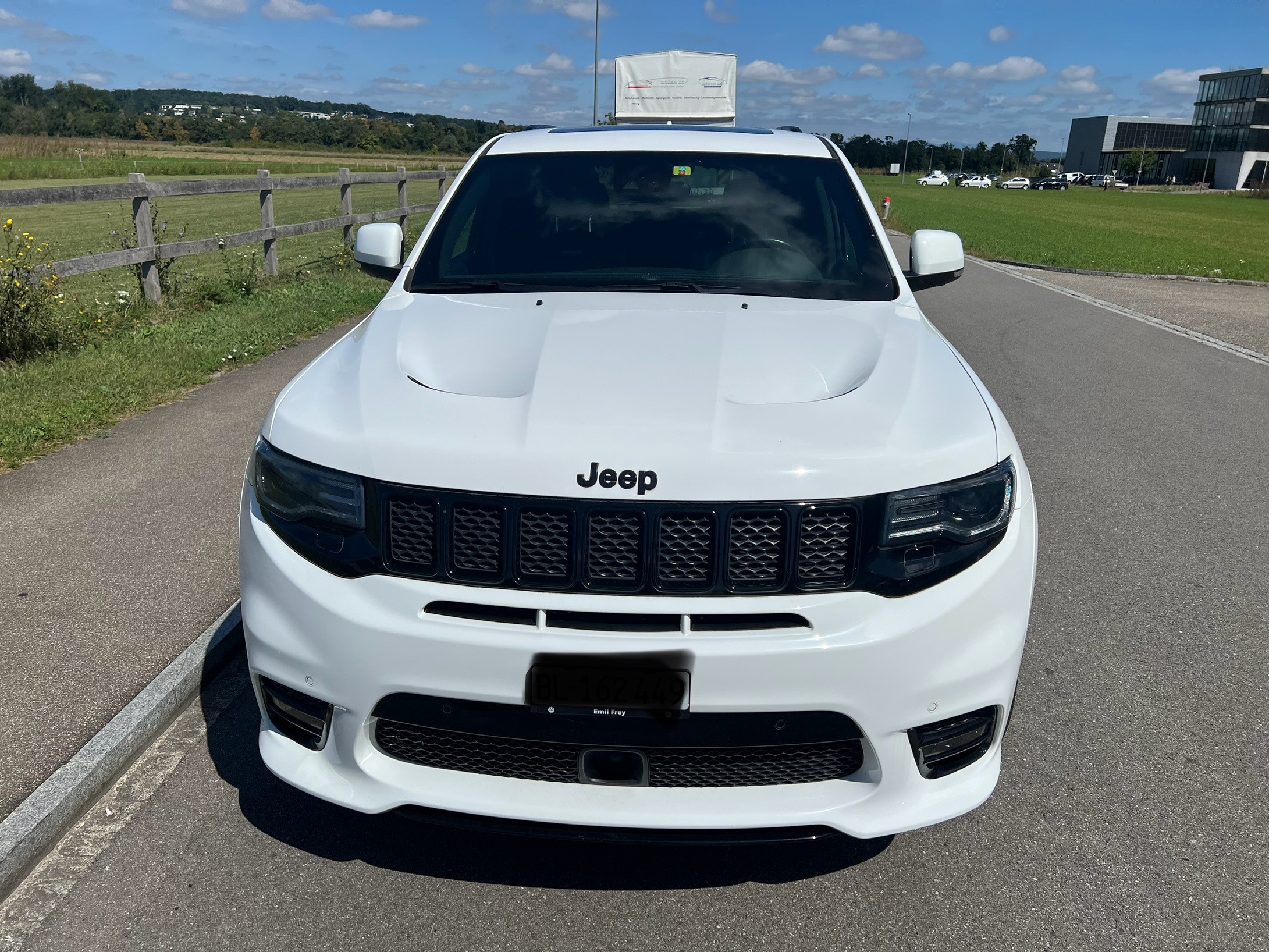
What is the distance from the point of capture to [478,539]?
7.45ft

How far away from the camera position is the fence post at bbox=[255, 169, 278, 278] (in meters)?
13.0

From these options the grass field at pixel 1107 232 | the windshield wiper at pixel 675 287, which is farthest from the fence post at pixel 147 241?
the grass field at pixel 1107 232

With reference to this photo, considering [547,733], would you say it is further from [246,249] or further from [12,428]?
[246,249]

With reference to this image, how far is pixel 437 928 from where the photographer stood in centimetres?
247

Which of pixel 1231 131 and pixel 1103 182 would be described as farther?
pixel 1103 182

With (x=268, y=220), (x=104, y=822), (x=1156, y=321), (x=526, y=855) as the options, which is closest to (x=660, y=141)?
(x=526, y=855)

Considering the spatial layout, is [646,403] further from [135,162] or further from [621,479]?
[135,162]

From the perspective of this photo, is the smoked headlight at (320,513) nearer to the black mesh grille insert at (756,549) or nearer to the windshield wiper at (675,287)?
the black mesh grille insert at (756,549)

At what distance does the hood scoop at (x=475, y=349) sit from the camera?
263 cm

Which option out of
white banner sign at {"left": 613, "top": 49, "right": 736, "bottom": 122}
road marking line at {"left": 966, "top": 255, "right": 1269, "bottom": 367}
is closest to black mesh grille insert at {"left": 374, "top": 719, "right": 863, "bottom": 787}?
road marking line at {"left": 966, "top": 255, "right": 1269, "bottom": 367}

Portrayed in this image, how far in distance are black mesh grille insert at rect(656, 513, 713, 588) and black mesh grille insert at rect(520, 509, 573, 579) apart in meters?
0.20

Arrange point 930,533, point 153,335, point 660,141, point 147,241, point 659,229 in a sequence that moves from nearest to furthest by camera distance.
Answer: point 930,533 < point 659,229 < point 660,141 < point 153,335 < point 147,241

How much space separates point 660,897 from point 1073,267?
20.0 meters

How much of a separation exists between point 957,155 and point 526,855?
190m
